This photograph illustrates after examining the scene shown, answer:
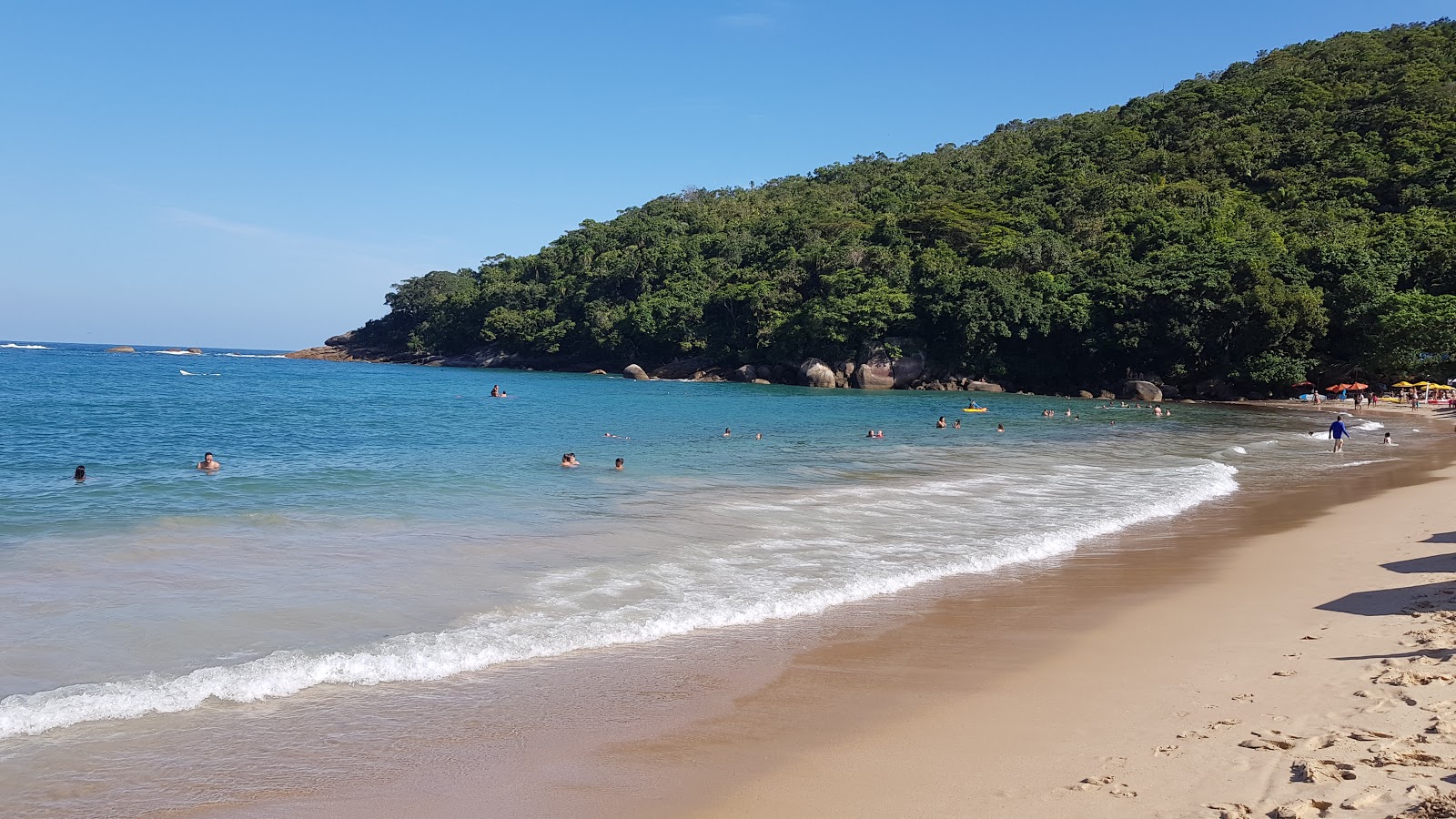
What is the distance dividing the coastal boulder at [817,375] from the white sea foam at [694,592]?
5178cm

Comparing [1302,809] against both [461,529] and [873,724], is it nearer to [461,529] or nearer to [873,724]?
[873,724]

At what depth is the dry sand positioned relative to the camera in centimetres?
541

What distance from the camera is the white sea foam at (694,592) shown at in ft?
24.9

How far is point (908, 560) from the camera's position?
1311 centimetres

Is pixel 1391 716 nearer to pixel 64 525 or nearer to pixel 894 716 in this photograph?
pixel 894 716

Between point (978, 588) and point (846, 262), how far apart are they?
70591 mm

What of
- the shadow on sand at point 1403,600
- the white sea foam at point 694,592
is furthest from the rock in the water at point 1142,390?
the shadow on sand at point 1403,600

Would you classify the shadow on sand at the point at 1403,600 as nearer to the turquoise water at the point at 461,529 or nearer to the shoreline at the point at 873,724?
the shoreline at the point at 873,724

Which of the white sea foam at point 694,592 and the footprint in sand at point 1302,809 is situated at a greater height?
the footprint in sand at point 1302,809

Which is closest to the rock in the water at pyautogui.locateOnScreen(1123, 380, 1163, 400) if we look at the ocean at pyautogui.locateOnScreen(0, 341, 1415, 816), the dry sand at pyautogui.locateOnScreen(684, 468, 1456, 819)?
the ocean at pyautogui.locateOnScreen(0, 341, 1415, 816)

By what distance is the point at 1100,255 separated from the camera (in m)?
70.8

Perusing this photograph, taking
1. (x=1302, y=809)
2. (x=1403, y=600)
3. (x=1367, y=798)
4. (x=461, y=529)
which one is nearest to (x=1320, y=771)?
(x=1367, y=798)

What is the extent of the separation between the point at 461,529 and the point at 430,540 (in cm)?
98

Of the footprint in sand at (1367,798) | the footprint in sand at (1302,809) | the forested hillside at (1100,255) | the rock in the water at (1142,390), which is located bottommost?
→ the footprint in sand at (1302,809)
